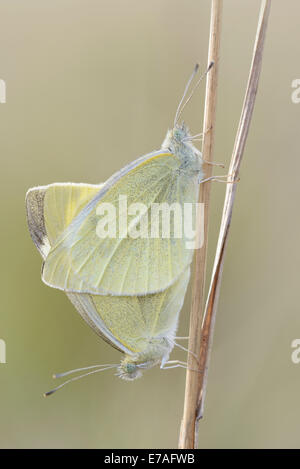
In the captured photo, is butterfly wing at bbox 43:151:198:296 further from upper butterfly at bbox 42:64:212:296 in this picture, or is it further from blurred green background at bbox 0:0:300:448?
blurred green background at bbox 0:0:300:448

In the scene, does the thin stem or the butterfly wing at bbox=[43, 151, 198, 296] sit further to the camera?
the butterfly wing at bbox=[43, 151, 198, 296]

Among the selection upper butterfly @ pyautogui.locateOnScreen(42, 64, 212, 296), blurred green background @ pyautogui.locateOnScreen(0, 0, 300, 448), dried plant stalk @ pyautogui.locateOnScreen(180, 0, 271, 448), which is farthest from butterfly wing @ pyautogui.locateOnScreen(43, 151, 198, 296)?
blurred green background @ pyautogui.locateOnScreen(0, 0, 300, 448)

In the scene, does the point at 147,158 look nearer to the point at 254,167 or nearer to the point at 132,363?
the point at 132,363

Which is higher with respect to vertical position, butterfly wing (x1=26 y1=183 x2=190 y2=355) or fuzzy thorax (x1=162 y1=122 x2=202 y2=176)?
fuzzy thorax (x1=162 y1=122 x2=202 y2=176)

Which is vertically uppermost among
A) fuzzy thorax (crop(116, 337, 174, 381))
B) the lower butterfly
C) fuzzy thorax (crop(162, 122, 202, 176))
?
fuzzy thorax (crop(162, 122, 202, 176))

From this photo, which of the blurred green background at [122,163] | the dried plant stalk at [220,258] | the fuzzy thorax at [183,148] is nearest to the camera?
the dried plant stalk at [220,258]

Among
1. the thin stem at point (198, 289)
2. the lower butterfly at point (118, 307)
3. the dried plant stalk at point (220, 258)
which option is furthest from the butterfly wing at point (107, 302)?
the dried plant stalk at point (220, 258)

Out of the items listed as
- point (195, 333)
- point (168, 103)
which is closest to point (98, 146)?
point (168, 103)

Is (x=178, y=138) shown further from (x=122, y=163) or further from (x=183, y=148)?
(x=122, y=163)

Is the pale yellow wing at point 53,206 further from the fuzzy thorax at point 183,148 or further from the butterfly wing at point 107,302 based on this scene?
the fuzzy thorax at point 183,148
